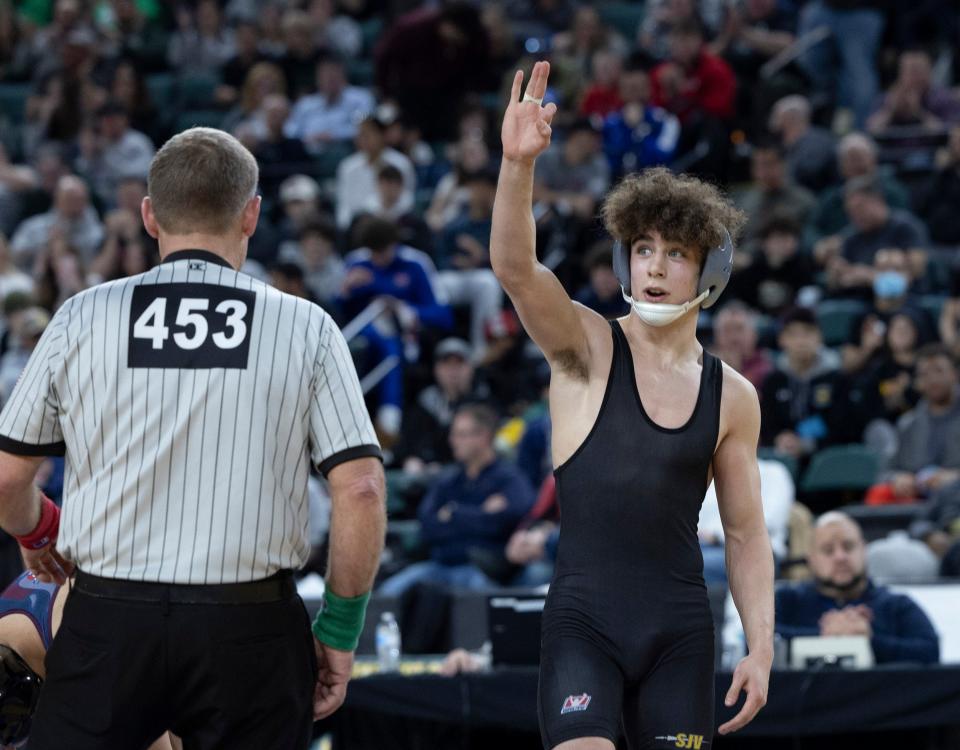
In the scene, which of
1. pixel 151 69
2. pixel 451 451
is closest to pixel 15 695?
pixel 451 451

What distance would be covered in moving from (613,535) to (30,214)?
11622 mm

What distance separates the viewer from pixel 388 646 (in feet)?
26.2

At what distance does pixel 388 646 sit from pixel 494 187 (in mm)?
6097

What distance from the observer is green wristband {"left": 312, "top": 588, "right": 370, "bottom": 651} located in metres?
4.20

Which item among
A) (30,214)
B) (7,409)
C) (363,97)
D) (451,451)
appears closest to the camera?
(7,409)

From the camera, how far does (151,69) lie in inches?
711

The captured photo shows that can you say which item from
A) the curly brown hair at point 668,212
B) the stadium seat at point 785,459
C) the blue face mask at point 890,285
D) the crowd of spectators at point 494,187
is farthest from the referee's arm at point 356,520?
the blue face mask at point 890,285

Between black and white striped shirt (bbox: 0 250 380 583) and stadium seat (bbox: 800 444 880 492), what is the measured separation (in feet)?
22.9

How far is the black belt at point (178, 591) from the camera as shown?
398 cm

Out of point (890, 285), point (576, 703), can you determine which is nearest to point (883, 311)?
point (890, 285)

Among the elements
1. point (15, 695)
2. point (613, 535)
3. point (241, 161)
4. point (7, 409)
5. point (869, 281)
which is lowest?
point (15, 695)

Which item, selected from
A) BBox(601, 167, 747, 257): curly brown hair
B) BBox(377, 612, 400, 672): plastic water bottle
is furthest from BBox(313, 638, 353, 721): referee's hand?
BBox(377, 612, 400, 672): plastic water bottle

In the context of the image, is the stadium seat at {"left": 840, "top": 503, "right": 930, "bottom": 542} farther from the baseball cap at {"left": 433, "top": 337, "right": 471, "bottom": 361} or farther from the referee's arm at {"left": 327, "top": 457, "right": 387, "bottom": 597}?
the referee's arm at {"left": 327, "top": 457, "right": 387, "bottom": 597}

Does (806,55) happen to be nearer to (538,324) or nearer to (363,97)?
(363,97)
